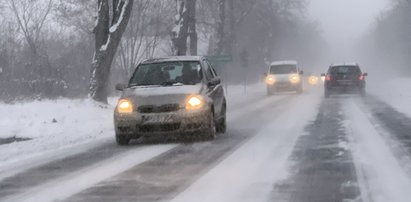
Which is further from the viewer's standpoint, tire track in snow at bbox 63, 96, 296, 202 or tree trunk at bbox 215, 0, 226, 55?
A: tree trunk at bbox 215, 0, 226, 55

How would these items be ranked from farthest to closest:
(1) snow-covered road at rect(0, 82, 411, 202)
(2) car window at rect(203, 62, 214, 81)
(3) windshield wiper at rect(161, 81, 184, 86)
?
(2) car window at rect(203, 62, 214, 81)
(3) windshield wiper at rect(161, 81, 184, 86)
(1) snow-covered road at rect(0, 82, 411, 202)

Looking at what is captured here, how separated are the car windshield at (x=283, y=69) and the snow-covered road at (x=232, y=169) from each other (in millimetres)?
22284

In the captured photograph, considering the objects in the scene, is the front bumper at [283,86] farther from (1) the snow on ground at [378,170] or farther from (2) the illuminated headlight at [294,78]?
(1) the snow on ground at [378,170]

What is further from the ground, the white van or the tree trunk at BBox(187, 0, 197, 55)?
the tree trunk at BBox(187, 0, 197, 55)

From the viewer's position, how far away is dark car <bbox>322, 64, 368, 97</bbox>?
30375 millimetres

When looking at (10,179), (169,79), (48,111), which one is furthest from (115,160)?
(48,111)

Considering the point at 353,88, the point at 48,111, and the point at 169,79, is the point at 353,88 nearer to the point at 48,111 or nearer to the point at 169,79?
the point at 48,111

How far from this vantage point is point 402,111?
2033cm

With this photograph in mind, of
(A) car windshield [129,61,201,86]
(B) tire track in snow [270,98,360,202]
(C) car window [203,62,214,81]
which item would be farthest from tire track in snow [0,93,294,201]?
(B) tire track in snow [270,98,360,202]

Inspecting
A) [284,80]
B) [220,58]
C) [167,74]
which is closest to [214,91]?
[167,74]

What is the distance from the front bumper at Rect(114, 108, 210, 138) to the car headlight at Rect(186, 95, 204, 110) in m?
0.09

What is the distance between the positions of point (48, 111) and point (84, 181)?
9.73 m

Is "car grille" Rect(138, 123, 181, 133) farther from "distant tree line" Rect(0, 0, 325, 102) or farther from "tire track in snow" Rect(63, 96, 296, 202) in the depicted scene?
"distant tree line" Rect(0, 0, 325, 102)

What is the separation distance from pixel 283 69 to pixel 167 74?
24115mm
